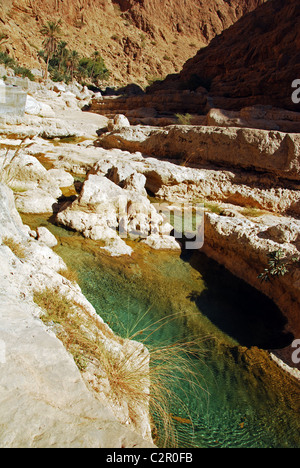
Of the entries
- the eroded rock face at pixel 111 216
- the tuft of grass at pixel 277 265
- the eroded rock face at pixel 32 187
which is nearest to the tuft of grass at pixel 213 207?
the eroded rock face at pixel 111 216

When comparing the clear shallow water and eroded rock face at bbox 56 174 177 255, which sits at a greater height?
eroded rock face at bbox 56 174 177 255

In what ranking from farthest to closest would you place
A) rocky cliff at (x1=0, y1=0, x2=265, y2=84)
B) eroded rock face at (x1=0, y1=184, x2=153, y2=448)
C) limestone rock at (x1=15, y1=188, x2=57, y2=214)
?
rocky cliff at (x1=0, y1=0, x2=265, y2=84)
limestone rock at (x1=15, y1=188, x2=57, y2=214)
eroded rock face at (x1=0, y1=184, x2=153, y2=448)

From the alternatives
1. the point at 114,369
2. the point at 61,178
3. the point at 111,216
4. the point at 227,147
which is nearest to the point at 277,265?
the point at 114,369

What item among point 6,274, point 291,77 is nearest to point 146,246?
point 6,274

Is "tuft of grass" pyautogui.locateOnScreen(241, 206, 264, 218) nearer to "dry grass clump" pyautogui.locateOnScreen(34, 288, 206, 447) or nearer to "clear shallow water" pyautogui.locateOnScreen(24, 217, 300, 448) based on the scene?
"clear shallow water" pyautogui.locateOnScreen(24, 217, 300, 448)

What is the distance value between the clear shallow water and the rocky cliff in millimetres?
47162

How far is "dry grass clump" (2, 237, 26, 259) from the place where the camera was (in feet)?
11.6

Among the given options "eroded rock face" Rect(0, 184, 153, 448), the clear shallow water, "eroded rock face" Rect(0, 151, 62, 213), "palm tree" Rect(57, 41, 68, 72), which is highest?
"palm tree" Rect(57, 41, 68, 72)

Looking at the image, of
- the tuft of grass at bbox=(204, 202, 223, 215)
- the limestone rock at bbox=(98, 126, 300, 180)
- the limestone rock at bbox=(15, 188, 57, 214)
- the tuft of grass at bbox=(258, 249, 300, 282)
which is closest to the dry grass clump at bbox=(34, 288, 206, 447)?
the tuft of grass at bbox=(258, 249, 300, 282)

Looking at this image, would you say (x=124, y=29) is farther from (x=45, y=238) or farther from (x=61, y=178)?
(x=45, y=238)

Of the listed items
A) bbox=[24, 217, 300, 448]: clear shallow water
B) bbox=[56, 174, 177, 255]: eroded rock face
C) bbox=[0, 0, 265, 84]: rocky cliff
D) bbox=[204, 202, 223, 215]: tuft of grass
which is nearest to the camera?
bbox=[24, 217, 300, 448]: clear shallow water

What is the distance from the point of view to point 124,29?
178 feet

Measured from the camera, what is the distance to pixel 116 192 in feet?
24.6

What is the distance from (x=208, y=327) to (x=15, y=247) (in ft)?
10.3
